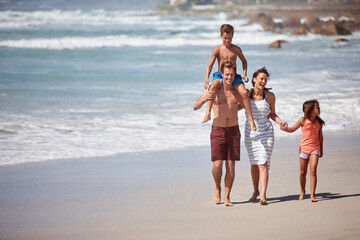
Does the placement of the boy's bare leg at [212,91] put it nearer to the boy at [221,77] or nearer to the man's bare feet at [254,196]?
the boy at [221,77]

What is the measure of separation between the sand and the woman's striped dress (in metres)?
0.45

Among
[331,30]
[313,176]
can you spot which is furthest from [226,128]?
[331,30]

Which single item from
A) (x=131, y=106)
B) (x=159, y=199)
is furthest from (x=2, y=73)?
(x=159, y=199)

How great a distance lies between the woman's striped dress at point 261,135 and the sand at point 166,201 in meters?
0.45

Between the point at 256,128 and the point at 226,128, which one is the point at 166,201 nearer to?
the point at 226,128

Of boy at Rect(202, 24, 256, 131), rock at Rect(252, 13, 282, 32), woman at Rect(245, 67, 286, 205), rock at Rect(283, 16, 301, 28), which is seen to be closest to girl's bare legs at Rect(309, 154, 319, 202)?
woman at Rect(245, 67, 286, 205)

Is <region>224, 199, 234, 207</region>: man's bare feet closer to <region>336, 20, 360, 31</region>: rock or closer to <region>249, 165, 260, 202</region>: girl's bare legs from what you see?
<region>249, 165, 260, 202</region>: girl's bare legs

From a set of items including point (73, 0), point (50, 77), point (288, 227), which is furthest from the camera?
point (73, 0)

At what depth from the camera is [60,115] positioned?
11.4 m

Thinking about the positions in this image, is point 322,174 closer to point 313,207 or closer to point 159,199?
point 313,207

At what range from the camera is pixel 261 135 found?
16.4 feet

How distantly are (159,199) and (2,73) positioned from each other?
56.4 feet

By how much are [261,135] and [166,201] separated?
1.14 metres

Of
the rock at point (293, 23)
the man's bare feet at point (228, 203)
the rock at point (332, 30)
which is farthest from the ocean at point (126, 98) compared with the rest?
the rock at point (293, 23)
